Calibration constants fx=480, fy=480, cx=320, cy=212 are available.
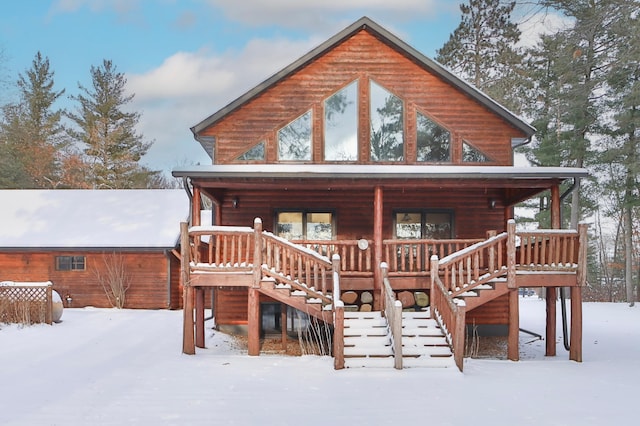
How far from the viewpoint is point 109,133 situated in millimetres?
38031

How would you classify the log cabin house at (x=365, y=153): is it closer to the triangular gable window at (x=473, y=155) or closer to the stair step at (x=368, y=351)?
the triangular gable window at (x=473, y=155)

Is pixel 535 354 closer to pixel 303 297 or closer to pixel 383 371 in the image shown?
pixel 383 371

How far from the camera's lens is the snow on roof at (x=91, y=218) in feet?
64.1

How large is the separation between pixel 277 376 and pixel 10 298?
32.9ft

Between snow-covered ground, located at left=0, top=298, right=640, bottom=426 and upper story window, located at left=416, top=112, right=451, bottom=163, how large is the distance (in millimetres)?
5703

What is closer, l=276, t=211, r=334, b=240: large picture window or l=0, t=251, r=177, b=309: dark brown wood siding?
l=276, t=211, r=334, b=240: large picture window

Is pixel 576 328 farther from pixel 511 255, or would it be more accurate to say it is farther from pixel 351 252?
pixel 351 252

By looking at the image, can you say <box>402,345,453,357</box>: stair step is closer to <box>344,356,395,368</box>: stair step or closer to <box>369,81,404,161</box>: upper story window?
<box>344,356,395,368</box>: stair step

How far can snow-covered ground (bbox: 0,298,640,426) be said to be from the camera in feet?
21.5

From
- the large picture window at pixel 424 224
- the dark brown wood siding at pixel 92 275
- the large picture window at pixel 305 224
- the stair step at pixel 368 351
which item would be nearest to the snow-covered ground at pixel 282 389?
the stair step at pixel 368 351

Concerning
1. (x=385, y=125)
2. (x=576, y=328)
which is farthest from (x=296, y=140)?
(x=576, y=328)

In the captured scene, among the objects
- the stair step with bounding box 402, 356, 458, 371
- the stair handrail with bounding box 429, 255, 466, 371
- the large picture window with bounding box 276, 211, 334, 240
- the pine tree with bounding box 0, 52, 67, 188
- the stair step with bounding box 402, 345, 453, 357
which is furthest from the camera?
the pine tree with bounding box 0, 52, 67, 188

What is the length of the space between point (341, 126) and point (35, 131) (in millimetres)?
36220

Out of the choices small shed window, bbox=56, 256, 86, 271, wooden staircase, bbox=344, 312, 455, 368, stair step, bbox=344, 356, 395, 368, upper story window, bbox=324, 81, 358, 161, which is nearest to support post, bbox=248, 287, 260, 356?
wooden staircase, bbox=344, 312, 455, 368
